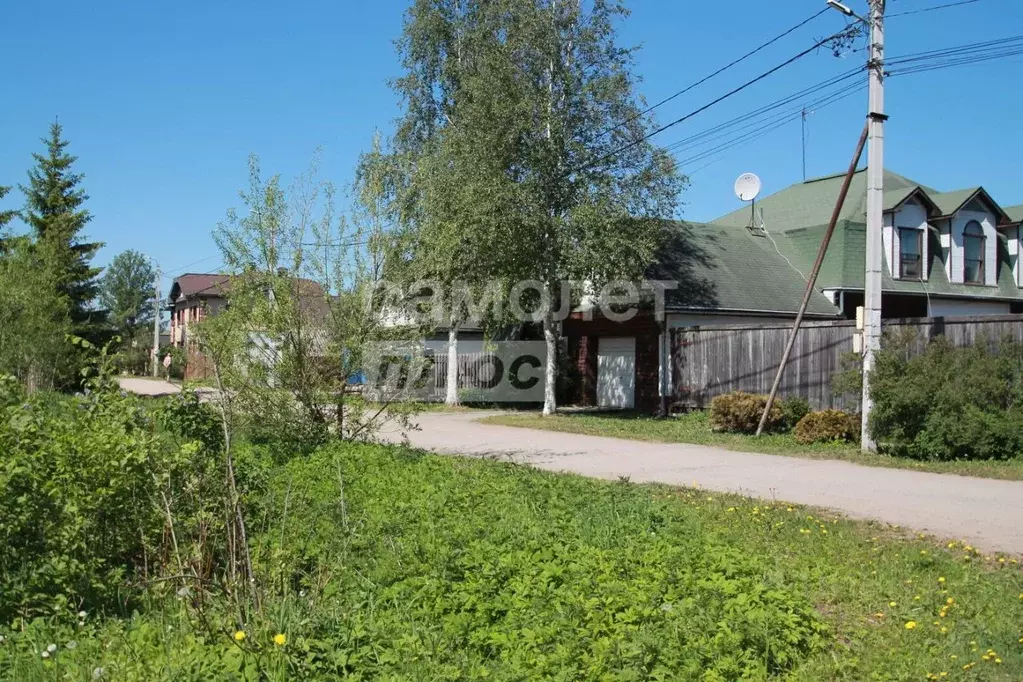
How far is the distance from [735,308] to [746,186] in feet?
16.0

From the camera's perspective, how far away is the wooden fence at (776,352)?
50.4ft

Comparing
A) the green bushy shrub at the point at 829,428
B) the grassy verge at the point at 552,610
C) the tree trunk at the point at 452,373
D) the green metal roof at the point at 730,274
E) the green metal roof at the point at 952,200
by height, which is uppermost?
the green metal roof at the point at 952,200

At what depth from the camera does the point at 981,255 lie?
2847 centimetres

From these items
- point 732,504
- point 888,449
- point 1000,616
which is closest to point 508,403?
point 888,449

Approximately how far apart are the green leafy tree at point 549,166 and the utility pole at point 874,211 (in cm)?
677

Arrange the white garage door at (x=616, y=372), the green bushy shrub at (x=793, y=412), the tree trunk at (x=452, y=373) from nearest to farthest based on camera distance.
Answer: the green bushy shrub at (x=793, y=412) → the white garage door at (x=616, y=372) → the tree trunk at (x=452, y=373)

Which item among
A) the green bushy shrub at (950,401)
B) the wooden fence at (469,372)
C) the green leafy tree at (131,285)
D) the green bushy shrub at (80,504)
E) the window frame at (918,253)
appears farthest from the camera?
the green leafy tree at (131,285)

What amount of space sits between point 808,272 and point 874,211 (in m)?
13.4

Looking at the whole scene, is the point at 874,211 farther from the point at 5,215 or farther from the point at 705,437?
the point at 5,215

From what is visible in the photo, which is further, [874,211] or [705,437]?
[705,437]

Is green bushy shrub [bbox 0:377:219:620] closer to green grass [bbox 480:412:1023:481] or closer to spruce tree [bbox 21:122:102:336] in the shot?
green grass [bbox 480:412:1023:481]

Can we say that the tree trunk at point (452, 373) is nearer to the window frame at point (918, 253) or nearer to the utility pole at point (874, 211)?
the window frame at point (918, 253)

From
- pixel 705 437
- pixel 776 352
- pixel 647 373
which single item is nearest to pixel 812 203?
pixel 647 373

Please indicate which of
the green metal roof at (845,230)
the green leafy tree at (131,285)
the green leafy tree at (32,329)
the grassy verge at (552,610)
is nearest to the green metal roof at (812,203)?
the green metal roof at (845,230)
